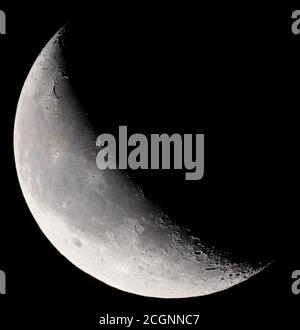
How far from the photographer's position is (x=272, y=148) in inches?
118

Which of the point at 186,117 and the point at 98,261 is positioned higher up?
the point at 186,117

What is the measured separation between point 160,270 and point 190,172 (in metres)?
0.72

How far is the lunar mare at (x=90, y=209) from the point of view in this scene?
10.1ft

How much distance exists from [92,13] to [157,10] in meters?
0.43

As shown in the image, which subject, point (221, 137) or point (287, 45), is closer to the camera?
point (221, 137)

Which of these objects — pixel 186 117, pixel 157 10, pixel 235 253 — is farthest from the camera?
pixel 235 253

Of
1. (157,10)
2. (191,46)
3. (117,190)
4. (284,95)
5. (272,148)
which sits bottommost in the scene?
(117,190)

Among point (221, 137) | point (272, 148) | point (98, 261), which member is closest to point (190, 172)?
point (221, 137)

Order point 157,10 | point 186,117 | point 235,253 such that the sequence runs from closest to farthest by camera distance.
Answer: point 186,117 < point 157,10 < point 235,253

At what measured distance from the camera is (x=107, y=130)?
2990 mm

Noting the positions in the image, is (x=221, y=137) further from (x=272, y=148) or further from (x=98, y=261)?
(x=98, y=261)

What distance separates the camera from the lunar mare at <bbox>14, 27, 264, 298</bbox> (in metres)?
3.08

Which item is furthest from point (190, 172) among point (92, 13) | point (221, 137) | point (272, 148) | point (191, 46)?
point (92, 13)

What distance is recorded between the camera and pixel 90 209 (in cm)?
313
